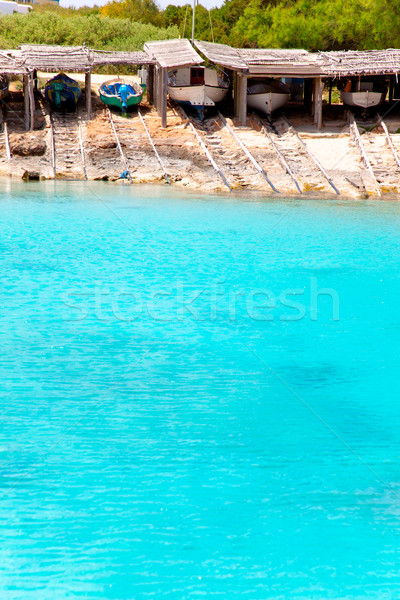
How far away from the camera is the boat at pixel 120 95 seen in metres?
29.4

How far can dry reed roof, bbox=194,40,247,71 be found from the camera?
91.4 feet

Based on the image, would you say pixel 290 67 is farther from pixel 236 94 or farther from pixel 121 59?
pixel 121 59

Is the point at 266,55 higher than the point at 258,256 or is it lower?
higher

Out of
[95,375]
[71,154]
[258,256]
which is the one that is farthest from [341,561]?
[71,154]

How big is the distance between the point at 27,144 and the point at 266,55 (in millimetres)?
12139

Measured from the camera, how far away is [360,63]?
28141 mm

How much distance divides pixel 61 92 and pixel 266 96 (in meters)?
9.25

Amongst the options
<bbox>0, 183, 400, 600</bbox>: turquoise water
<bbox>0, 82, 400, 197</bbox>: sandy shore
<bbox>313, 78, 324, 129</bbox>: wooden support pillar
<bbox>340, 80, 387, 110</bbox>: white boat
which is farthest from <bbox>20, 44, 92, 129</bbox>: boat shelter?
<bbox>0, 183, 400, 600</bbox>: turquoise water

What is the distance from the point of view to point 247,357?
31.0 feet

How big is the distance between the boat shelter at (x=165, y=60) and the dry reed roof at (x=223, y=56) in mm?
429

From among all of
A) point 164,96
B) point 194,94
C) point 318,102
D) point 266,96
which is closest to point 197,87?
point 194,94

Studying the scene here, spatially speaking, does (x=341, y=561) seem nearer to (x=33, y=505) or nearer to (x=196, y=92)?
(x=33, y=505)

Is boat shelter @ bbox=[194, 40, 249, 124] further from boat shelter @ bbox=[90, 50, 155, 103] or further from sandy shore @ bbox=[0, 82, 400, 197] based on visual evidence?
boat shelter @ bbox=[90, 50, 155, 103]

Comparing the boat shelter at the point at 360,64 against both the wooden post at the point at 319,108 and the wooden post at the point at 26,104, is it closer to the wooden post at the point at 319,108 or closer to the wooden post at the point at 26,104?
the wooden post at the point at 319,108
